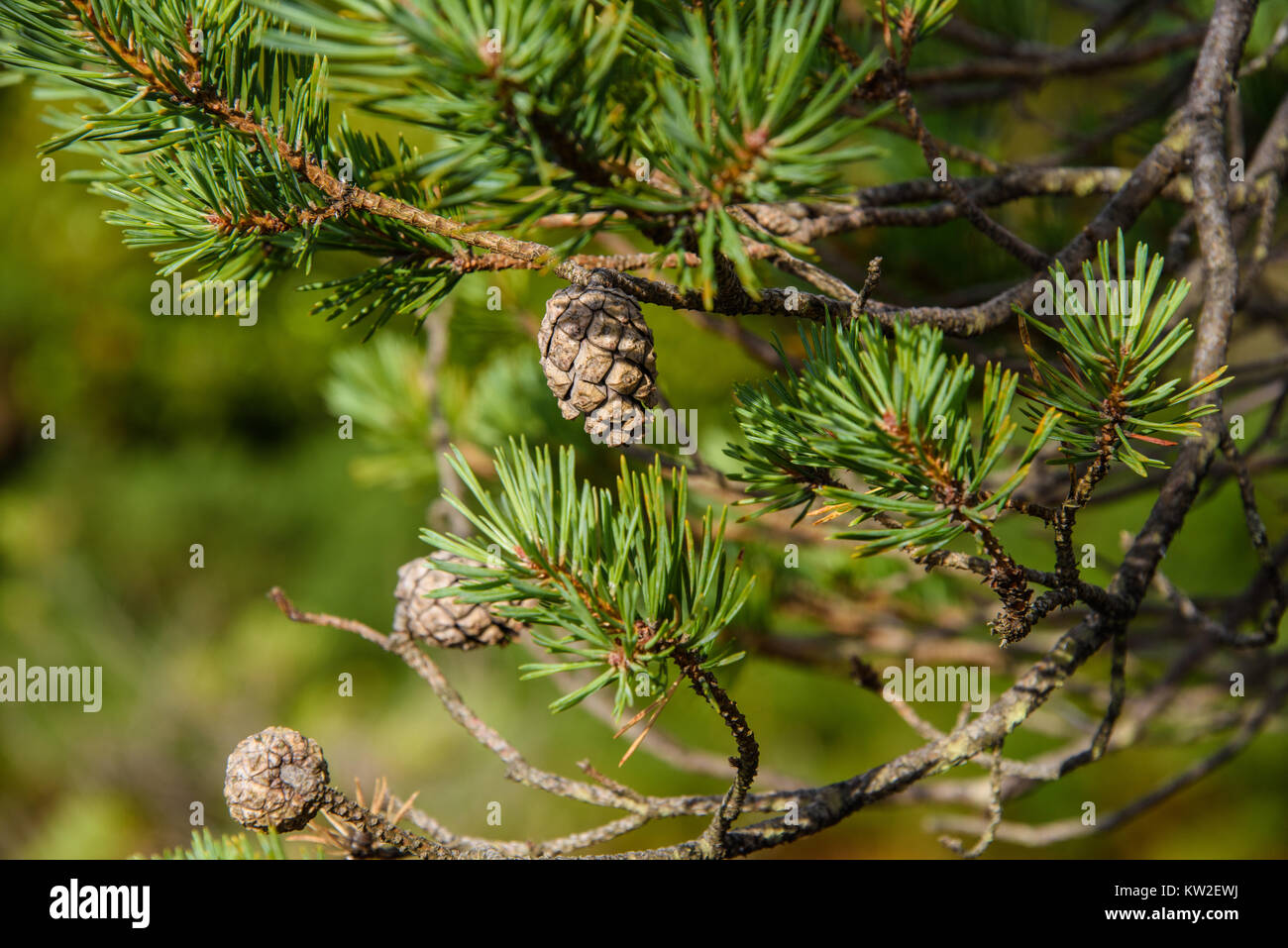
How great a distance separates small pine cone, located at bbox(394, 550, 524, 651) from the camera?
414 millimetres

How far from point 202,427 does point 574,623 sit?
306 centimetres

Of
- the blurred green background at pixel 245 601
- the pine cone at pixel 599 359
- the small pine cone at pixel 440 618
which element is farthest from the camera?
the blurred green background at pixel 245 601

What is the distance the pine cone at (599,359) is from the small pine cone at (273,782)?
17 centimetres

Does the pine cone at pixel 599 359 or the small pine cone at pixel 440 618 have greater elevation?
the pine cone at pixel 599 359

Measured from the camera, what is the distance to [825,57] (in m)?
0.46

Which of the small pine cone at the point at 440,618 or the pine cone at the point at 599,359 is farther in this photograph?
the small pine cone at the point at 440,618

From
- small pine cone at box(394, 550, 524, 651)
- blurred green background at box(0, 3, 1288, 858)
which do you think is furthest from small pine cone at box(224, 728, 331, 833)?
blurred green background at box(0, 3, 1288, 858)

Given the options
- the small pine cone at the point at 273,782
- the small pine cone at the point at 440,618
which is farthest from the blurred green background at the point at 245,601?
the small pine cone at the point at 273,782

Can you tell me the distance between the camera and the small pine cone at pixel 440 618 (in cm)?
41

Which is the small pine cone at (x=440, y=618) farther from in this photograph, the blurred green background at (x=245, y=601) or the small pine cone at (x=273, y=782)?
the blurred green background at (x=245, y=601)

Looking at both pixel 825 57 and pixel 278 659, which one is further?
pixel 278 659
